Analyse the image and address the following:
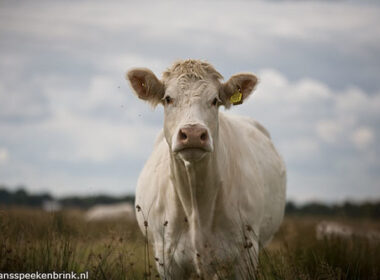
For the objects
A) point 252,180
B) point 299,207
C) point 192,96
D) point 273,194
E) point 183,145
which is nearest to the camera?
point 183,145

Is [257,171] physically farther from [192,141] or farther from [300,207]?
[300,207]

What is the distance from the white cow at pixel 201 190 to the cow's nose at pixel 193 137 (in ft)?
0.39

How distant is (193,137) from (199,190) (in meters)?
0.96

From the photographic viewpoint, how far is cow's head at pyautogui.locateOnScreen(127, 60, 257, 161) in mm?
4152

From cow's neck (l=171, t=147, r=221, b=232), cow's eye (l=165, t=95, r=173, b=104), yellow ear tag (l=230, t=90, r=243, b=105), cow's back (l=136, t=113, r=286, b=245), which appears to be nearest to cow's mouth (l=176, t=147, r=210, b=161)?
cow's neck (l=171, t=147, r=221, b=232)

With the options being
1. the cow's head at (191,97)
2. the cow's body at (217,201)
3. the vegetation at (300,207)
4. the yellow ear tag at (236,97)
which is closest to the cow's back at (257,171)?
the cow's body at (217,201)

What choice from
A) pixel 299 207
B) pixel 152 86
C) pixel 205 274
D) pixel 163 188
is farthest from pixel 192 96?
pixel 299 207

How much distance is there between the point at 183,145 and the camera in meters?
4.12

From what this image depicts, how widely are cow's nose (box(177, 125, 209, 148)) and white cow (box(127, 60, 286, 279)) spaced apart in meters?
0.12

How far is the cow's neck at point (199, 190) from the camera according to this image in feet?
15.7

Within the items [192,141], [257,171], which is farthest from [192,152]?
[257,171]

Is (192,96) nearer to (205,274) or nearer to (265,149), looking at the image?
(205,274)

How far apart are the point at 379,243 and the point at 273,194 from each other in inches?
156

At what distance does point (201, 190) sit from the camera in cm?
484
